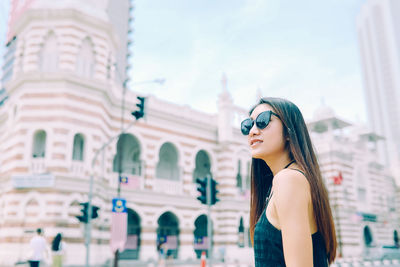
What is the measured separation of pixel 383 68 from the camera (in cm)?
9075

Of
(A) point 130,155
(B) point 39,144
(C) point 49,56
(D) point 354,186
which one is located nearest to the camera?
(B) point 39,144

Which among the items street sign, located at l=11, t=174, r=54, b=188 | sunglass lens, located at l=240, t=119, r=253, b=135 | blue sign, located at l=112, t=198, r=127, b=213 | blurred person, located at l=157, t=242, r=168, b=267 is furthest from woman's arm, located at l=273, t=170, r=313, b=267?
blurred person, located at l=157, t=242, r=168, b=267

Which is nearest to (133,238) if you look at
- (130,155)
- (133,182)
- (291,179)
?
(133,182)

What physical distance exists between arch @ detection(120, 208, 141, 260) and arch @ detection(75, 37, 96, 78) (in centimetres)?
743

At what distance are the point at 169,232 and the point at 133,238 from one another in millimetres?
3220

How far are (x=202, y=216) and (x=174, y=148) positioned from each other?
16.5ft

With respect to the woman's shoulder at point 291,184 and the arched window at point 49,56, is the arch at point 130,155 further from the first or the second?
the woman's shoulder at point 291,184

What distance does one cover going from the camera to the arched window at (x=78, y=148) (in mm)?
17609

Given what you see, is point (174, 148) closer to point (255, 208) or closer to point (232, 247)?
point (232, 247)

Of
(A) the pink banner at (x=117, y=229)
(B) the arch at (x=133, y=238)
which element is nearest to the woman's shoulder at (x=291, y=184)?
(A) the pink banner at (x=117, y=229)

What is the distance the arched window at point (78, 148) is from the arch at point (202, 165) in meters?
9.55

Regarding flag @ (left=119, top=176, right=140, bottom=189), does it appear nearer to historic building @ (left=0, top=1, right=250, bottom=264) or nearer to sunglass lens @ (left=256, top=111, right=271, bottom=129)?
historic building @ (left=0, top=1, right=250, bottom=264)

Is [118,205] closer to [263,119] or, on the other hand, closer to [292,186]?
[263,119]

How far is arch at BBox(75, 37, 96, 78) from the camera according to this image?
59.8ft
